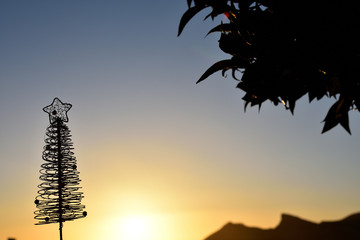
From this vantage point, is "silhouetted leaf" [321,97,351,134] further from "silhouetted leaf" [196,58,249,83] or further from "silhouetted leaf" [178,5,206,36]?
"silhouetted leaf" [178,5,206,36]

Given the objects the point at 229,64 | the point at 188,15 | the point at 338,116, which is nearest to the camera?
the point at 338,116

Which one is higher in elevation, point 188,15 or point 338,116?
point 188,15

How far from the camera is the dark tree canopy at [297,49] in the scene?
4.19 meters

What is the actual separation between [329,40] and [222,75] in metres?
1.50

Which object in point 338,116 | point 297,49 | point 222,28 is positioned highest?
point 222,28

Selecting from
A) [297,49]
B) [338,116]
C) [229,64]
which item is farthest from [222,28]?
[338,116]

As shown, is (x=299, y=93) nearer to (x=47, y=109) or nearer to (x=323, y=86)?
(x=323, y=86)

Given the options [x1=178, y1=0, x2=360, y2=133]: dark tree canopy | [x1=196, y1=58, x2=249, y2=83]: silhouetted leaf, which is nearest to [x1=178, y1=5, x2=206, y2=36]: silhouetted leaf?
[x1=178, y1=0, x2=360, y2=133]: dark tree canopy

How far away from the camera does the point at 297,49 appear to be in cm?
439

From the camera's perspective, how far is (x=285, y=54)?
4.41 m

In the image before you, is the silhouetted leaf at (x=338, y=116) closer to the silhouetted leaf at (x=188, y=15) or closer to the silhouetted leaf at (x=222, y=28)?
the silhouetted leaf at (x=222, y=28)

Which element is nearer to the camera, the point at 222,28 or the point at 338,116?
the point at 338,116

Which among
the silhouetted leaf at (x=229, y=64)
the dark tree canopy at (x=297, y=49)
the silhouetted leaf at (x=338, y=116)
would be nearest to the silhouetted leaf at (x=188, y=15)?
the dark tree canopy at (x=297, y=49)

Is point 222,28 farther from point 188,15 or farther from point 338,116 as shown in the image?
point 338,116
